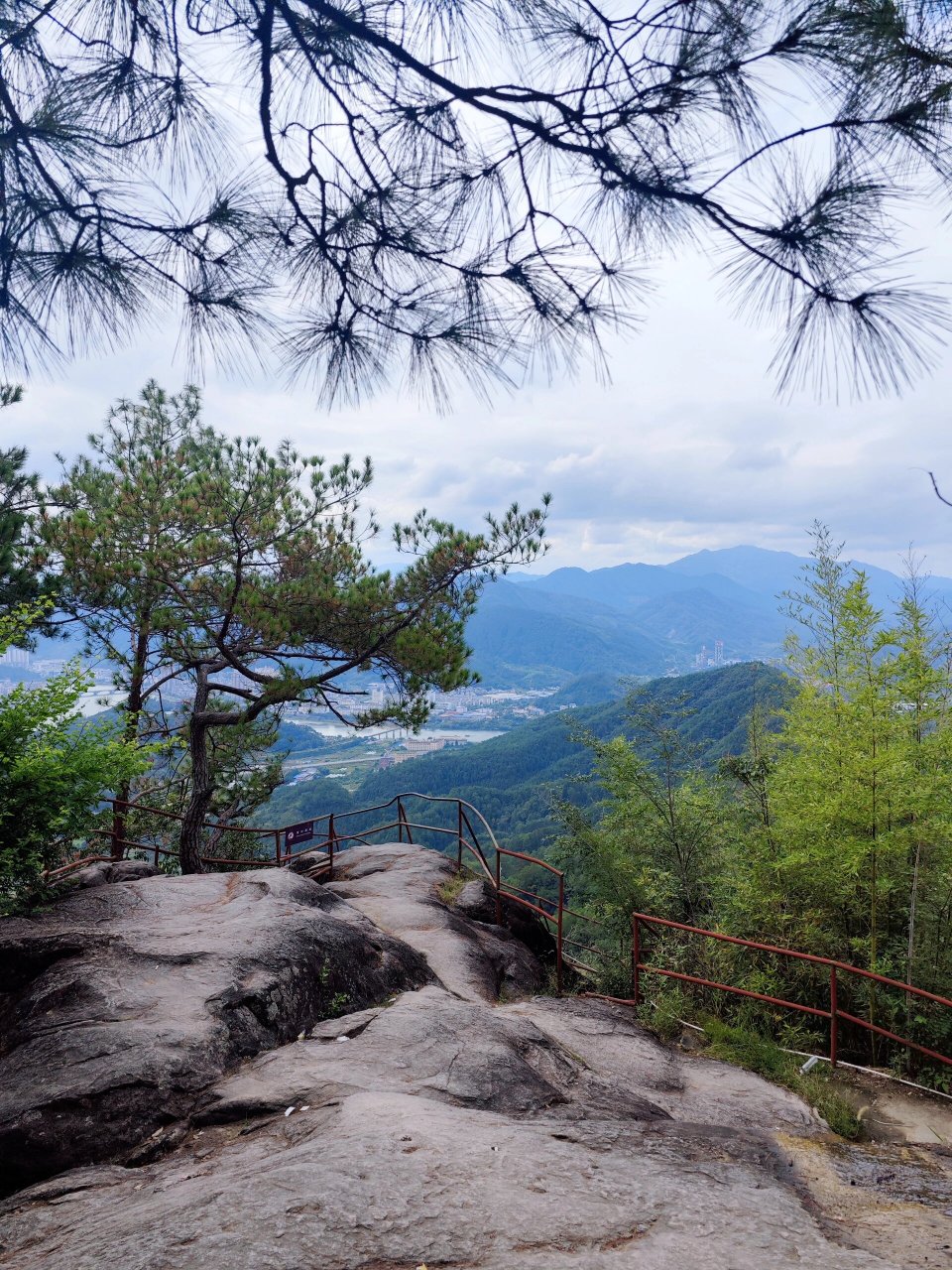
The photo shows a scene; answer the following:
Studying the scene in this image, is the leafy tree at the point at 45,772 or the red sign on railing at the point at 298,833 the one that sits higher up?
the leafy tree at the point at 45,772

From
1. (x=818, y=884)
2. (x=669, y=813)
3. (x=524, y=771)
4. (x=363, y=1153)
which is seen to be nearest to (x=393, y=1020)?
(x=363, y=1153)

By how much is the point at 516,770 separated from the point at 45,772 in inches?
3162

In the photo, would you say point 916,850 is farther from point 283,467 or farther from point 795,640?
point 283,467

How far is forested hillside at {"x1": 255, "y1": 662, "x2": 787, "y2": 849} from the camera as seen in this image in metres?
58.8

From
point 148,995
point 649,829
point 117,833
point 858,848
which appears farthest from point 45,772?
point 649,829

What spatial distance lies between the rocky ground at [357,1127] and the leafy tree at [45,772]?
1.59 ft

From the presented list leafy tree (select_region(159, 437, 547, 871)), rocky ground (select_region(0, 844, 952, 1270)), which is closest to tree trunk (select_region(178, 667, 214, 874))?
leafy tree (select_region(159, 437, 547, 871))

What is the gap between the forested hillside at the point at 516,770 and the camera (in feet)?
193

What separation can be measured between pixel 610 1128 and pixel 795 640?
25.9 ft

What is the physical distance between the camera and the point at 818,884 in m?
6.85

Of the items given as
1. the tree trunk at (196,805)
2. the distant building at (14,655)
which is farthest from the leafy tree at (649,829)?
the distant building at (14,655)

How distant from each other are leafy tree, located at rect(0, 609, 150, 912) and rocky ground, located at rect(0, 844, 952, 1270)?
484mm

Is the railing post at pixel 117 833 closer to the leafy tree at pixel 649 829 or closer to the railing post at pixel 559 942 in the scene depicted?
the railing post at pixel 559 942

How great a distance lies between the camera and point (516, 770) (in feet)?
274
